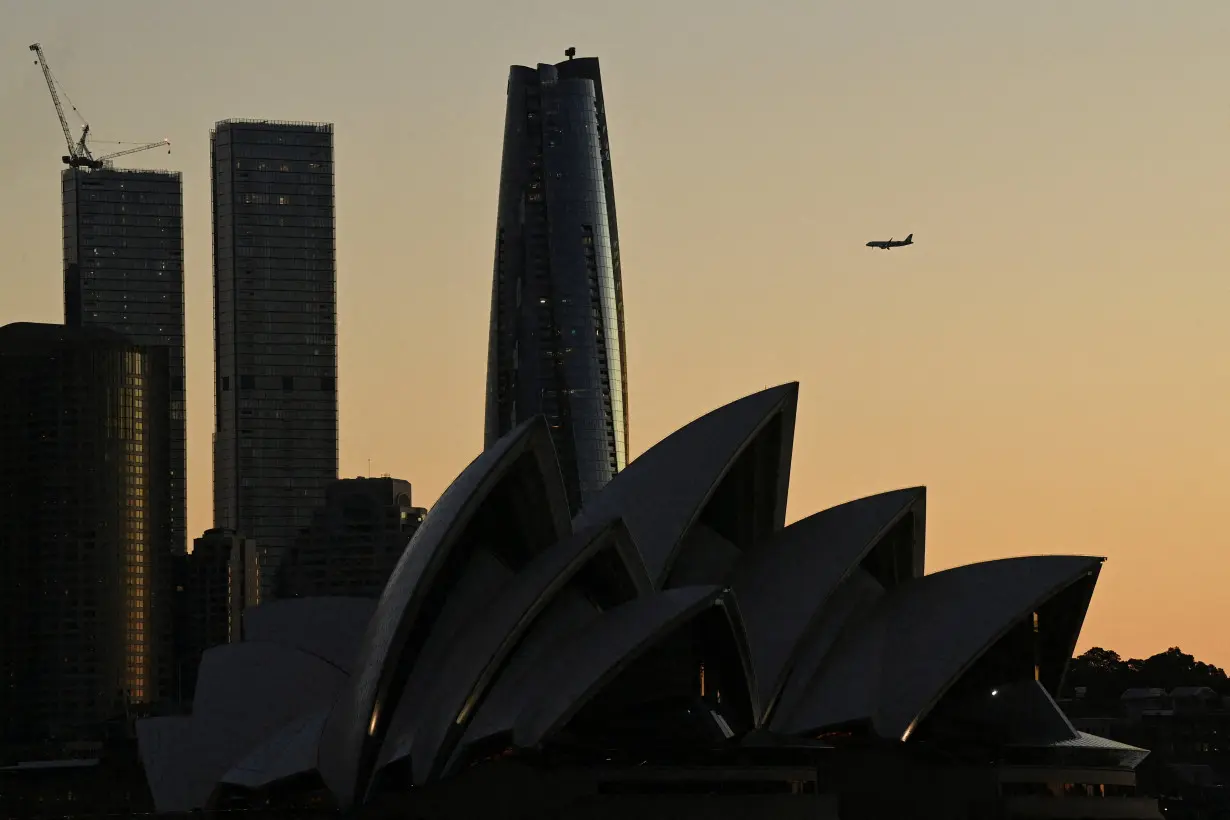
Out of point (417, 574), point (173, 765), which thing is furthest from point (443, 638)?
point (173, 765)

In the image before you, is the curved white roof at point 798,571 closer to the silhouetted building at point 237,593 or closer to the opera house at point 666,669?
the opera house at point 666,669

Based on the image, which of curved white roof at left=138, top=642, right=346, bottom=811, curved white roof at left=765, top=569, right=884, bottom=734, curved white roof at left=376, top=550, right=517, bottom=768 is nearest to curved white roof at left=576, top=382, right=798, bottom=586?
curved white roof at left=765, top=569, right=884, bottom=734

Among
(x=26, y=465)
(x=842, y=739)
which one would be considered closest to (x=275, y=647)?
(x=842, y=739)

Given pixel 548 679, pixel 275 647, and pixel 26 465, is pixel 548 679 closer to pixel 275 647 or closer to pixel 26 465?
pixel 275 647

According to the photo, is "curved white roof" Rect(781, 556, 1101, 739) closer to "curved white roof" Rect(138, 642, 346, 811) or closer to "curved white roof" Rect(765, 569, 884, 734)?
"curved white roof" Rect(765, 569, 884, 734)

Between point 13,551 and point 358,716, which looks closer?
point 358,716

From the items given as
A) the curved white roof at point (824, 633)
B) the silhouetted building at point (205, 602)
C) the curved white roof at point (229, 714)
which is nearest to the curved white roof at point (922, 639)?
the curved white roof at point (824, 633)
